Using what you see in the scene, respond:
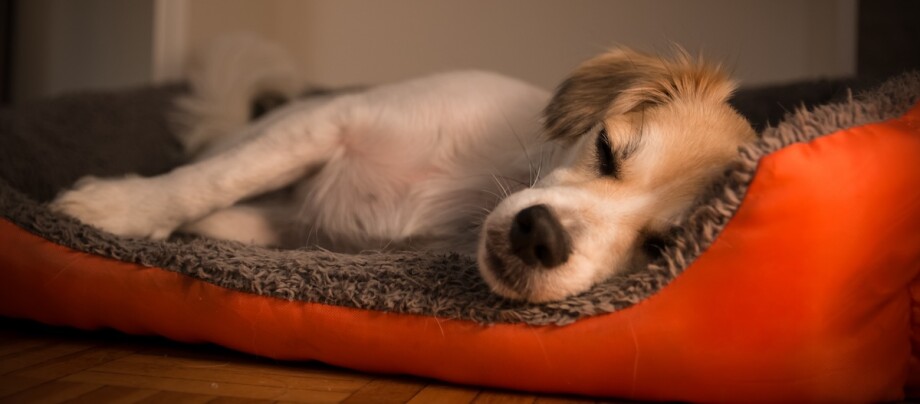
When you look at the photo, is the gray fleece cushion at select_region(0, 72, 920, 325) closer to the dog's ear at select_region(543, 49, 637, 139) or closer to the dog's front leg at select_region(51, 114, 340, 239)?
the dog's front leg at select_region(51, 114, 340, 239)

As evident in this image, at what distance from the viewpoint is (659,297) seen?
1.06 metres

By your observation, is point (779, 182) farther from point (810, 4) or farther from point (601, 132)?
point (810, 4)

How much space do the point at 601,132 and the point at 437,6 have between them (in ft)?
6.54

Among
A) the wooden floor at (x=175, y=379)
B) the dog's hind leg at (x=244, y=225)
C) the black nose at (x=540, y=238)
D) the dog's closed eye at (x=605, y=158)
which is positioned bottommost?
the wooden floor at (x=175, y=379)

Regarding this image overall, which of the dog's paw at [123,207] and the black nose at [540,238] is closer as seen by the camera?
the black nose at [540,238]

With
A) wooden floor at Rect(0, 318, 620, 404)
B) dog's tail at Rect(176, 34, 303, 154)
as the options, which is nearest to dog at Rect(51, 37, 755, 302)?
wooden floor at Rect(0, 318, 620, 404)

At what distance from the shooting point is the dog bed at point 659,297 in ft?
3.35

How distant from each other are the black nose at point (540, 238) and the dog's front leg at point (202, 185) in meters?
0.74

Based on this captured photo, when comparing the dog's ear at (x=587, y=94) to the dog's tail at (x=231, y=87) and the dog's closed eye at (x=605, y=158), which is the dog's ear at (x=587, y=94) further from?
the dog's tail at (x=231, y=87)

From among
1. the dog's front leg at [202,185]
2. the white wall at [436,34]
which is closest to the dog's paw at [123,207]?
the dog's front leg at [202,185]

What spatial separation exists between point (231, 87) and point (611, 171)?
1.60 m

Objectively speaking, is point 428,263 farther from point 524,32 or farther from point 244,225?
point 524,32

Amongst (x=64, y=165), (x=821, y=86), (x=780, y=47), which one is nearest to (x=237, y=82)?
(x=64, y=165)

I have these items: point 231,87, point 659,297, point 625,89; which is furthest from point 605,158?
point 231,87
